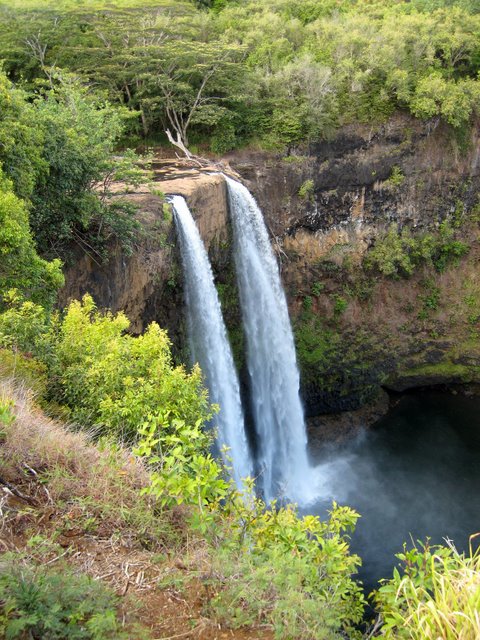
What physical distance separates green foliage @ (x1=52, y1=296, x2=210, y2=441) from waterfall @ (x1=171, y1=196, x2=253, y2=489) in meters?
5.78

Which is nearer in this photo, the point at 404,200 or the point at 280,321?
the point at 280,321

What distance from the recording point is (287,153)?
17.9 m

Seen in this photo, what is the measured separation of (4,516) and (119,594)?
105 cm

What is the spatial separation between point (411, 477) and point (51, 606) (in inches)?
600

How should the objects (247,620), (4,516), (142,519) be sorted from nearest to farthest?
(247,620), (4,516), (142,519)

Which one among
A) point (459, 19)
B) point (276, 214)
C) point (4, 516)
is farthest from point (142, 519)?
point (459, 19)

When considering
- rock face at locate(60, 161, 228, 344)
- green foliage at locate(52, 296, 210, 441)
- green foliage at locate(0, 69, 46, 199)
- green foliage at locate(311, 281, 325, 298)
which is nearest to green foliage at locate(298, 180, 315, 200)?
green foliage at locate(311, 281, 325, 298)

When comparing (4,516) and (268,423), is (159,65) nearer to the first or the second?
(268,423)

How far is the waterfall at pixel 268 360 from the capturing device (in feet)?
50.1

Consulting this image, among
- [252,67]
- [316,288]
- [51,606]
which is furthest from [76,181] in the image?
[252,67]

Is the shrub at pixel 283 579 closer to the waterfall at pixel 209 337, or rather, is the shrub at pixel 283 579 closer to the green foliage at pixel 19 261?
the green foliage at pixel 19 261

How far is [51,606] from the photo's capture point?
2973 mm

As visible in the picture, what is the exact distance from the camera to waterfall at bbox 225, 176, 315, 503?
15.3m

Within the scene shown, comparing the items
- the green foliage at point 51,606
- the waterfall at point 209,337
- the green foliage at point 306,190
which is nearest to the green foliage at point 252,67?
the green foliage at point 306,190
